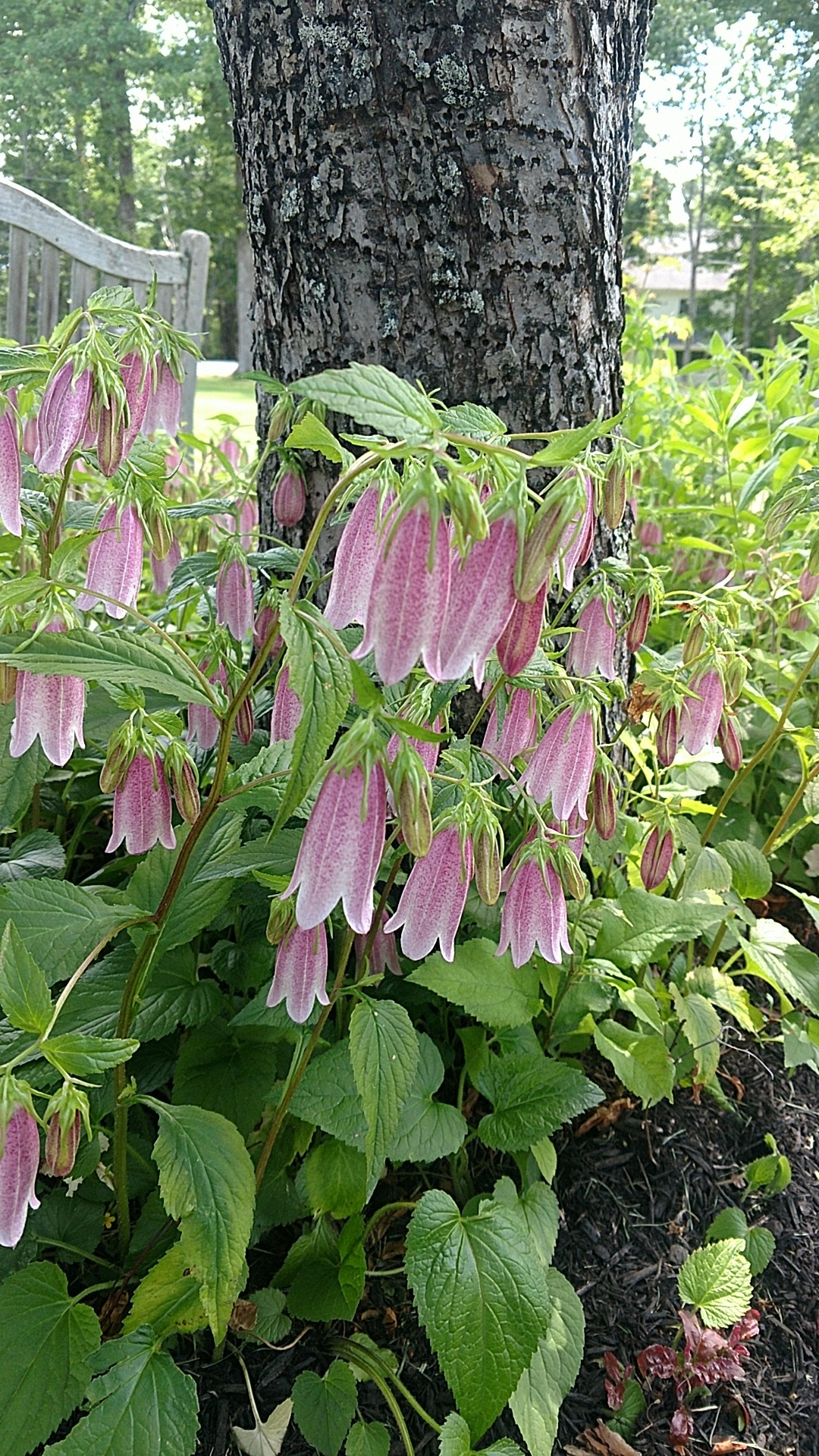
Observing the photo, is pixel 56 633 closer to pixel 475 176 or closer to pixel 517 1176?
pixel 475 176

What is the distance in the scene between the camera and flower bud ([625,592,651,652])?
1.84 meters

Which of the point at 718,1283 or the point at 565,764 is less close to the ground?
the point at 565,764

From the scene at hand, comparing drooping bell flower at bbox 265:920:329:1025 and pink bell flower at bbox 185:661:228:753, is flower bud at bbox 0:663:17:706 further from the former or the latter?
drooping bell flower at bbox 265:920:329:1025

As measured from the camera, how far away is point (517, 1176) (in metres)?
2.06

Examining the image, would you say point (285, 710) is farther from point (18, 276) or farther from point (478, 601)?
point (18, 276)

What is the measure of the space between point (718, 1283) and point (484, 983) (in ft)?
2.31

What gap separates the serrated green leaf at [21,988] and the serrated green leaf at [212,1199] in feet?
0.88

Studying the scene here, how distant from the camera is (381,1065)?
4.47 feet

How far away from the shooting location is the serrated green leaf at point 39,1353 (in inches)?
54.9

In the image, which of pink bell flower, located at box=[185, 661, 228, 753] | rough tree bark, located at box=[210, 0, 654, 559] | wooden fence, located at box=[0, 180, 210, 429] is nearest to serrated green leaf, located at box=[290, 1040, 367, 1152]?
pink bell flower, located at box=[185, 661, 228, 753]

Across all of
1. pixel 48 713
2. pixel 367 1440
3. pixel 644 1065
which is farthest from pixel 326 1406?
pixel 48 713

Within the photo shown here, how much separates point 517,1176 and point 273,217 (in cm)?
200

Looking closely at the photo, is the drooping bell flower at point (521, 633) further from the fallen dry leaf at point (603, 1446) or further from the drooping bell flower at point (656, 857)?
the fallen dry leaf at point (603, 1446)

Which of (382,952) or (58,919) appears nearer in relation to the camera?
(58,919)
